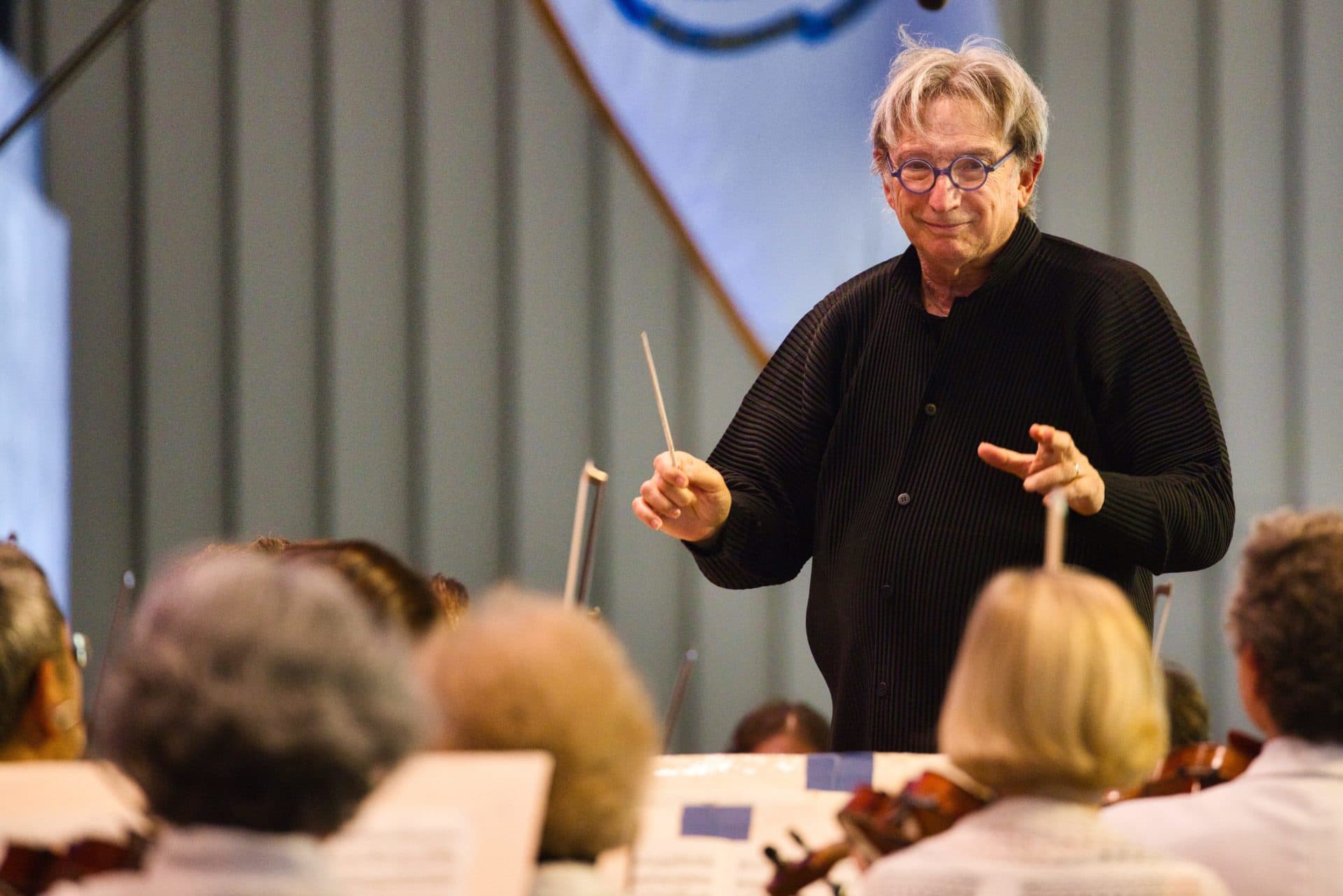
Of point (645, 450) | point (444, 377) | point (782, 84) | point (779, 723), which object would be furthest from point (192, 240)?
point (779, 723)

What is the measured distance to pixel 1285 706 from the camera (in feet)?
4.38

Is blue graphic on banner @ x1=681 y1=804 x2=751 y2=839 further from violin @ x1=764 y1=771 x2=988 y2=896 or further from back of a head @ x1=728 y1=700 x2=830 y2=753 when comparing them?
back of a head @ x1=728 y1=700 x2=830 y2=753

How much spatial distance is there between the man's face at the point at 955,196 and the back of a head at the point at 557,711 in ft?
3.48

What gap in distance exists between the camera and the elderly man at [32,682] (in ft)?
4.33

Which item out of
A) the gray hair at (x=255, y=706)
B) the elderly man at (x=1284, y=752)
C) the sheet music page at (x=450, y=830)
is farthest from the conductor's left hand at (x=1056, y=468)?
the gray hair at (x=255, y=706)

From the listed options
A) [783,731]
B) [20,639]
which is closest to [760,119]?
[783,731]

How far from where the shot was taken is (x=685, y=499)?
190cm

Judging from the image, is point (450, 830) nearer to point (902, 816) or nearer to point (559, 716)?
point (559, 716)

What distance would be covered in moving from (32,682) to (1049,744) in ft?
2.77

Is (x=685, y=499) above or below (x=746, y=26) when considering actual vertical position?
below

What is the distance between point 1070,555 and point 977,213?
43 cm

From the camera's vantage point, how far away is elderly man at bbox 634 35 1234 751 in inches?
73.0

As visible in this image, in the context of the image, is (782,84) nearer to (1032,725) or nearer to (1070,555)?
(1070,555)

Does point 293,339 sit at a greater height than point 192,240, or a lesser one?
lesser
